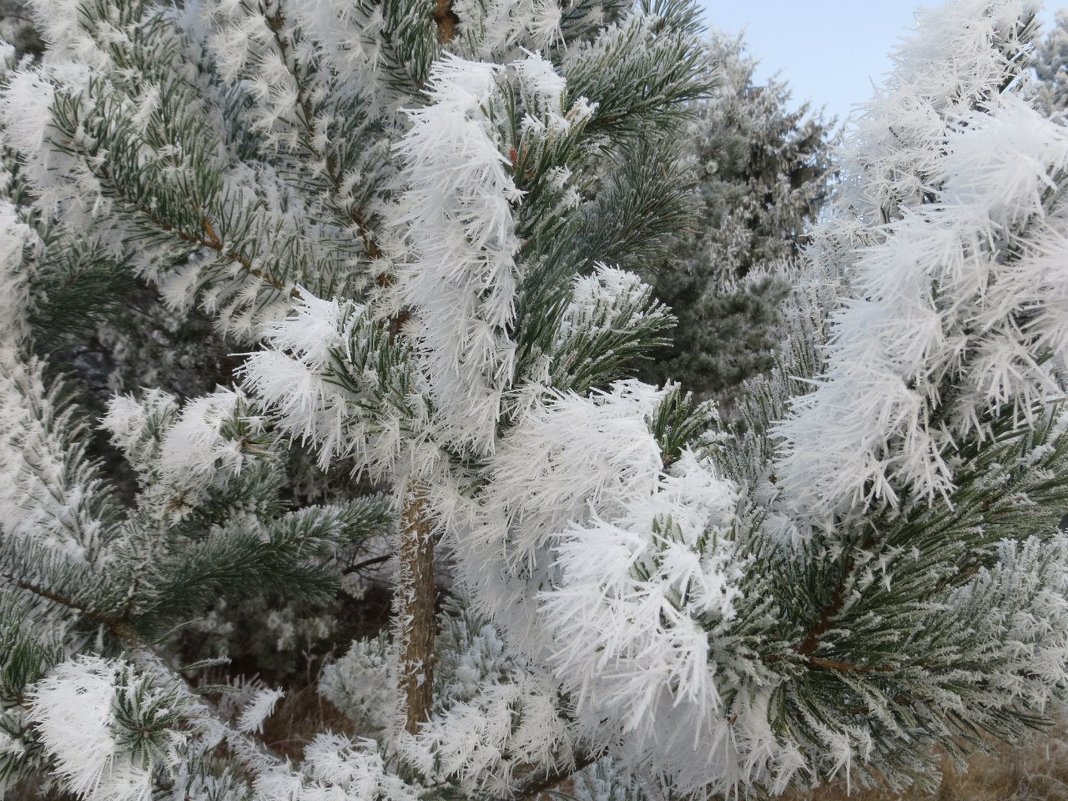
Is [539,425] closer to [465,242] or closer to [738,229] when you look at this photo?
[465,242]

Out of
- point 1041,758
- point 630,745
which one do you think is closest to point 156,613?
point 630,745

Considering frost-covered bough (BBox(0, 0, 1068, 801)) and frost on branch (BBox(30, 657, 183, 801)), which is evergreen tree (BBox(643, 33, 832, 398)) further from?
frost on branch (BBox(30, 657, 183, 801))

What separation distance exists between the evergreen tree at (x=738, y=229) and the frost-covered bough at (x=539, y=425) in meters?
1.90

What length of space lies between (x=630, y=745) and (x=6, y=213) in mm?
1795

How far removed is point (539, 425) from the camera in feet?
2.56

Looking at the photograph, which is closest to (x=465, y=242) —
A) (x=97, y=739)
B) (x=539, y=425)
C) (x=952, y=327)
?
(x=539, y=425)

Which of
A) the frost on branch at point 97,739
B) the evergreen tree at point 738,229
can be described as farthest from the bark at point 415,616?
the evergreen tree at point 738,229

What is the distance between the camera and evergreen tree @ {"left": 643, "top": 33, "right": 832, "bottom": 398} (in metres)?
3.96

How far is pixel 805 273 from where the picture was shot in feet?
3.27

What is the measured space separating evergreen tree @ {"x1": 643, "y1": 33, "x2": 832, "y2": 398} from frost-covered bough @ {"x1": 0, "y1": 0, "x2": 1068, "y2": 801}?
1.90 metres

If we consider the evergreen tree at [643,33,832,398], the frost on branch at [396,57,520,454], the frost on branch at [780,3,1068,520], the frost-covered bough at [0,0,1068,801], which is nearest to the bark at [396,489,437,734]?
the frost-covered bough at [0,0,1068,801]

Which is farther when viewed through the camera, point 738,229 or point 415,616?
point 738,229

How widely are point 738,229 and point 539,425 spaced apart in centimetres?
502

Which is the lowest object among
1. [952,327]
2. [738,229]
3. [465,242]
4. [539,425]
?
[738,229]
